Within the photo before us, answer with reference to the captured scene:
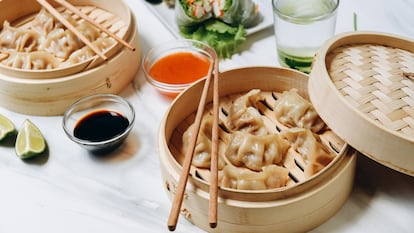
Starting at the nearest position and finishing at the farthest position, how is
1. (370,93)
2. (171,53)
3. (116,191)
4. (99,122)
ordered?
1. (370,93)
2. (116,191)
3. (99,122)
4. (171,53)

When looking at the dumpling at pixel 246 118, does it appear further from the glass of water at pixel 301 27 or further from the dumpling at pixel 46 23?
the dumpling at pixel 46 23

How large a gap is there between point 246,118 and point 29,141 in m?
0.75

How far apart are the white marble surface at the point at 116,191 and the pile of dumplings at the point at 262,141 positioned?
6.7 inches

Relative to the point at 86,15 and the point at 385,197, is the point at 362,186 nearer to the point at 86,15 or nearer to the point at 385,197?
the point at 385,197

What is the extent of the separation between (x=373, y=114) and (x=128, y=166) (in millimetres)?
817

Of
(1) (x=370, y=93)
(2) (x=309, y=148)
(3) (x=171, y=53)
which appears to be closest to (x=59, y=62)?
(3) (x=171, y=53)

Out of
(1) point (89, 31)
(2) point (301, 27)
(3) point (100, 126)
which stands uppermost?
(2) point (301, 27)

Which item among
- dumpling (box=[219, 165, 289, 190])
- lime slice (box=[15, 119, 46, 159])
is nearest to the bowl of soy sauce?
lime slice (box=[15, 119, 46, 159])

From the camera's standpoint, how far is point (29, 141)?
5.94 ft

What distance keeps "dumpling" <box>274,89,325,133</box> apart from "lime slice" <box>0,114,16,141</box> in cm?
94

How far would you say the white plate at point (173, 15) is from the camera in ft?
7.39

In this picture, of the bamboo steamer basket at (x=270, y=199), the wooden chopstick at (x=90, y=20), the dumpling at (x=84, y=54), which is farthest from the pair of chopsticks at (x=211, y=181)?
the dumpling at (x=84, y=54)

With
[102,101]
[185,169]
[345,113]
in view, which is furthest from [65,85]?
[345,113]

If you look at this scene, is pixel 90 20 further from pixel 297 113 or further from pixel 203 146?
pixel 297 113
